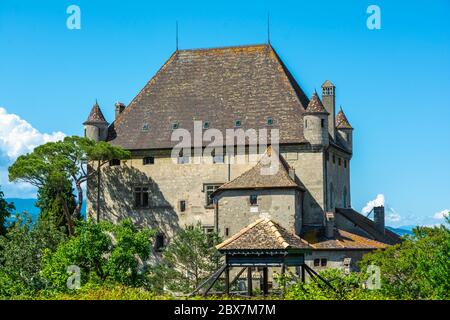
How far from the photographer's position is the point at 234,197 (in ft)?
176

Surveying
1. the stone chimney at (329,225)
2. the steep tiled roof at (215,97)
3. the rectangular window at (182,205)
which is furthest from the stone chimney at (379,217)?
the rectangular window at (182,205)

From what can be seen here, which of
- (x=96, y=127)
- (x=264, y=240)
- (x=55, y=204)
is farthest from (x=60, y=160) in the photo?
(x=264, y=240)

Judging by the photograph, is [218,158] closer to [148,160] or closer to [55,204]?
[148,160]

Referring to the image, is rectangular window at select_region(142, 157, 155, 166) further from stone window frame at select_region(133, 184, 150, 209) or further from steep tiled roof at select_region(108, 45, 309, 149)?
stone window frame at select_region(133, 184, 150, 209)

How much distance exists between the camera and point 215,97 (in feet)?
197

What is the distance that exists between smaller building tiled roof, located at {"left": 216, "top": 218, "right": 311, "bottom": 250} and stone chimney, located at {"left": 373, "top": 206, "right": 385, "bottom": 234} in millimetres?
24416

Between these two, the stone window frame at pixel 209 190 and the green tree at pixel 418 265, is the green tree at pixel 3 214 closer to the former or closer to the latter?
the stone window frame at pixel 209 190

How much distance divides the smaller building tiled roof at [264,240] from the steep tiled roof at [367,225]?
19857mm

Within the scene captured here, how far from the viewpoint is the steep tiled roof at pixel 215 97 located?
57875 millimetres

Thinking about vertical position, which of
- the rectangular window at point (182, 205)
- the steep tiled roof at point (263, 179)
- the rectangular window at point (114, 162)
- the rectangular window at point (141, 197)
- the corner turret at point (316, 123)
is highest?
the corner turret at point (316, 123)

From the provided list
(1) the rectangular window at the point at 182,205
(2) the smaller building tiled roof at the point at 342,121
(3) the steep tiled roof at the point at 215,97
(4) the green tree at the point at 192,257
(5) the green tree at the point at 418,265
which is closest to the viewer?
(5) the green tree at the point at 418,265

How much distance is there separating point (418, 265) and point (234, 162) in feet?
62.7
